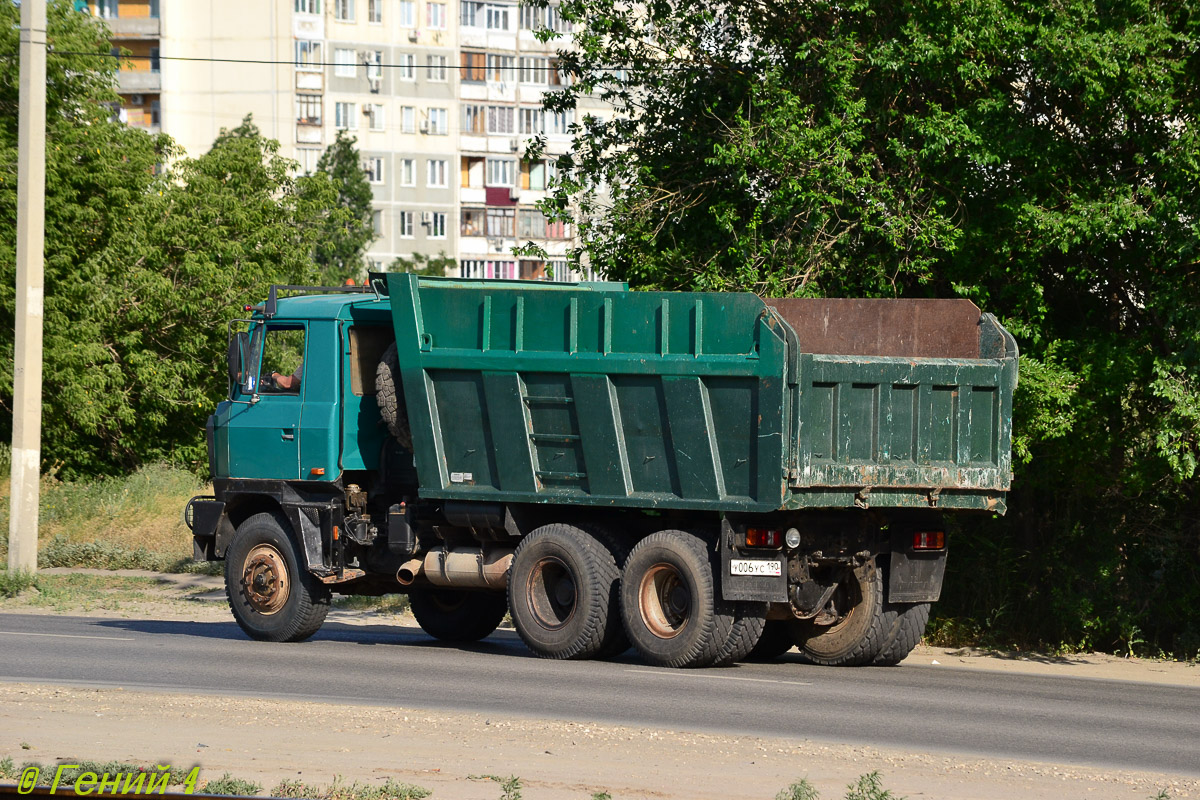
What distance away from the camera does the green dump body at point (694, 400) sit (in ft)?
38.8

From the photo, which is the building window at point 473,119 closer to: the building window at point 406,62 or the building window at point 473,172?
the building window at point 473,172

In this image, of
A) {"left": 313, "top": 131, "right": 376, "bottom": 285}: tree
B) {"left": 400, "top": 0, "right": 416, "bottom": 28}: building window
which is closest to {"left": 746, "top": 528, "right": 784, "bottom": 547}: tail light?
{"left": 313, "top": 131, "right": 376, "bottom": 285}: tree

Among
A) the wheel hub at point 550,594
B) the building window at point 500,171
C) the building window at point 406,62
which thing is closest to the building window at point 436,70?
the building window at point 406,62

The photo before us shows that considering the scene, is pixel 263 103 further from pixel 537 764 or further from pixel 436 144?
pixel 537 764

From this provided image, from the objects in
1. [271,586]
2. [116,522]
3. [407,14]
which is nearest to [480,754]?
[271,586]

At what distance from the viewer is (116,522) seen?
26703mm

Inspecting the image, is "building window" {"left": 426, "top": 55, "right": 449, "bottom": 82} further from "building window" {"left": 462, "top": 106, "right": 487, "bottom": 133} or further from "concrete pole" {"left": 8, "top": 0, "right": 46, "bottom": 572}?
"concrete pole" {"left": 8, "top": 0, "right": 46, "bottom": 572}

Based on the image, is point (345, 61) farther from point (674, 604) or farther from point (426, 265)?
point (674, 604)

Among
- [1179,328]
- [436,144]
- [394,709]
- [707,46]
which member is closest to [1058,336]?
[1179,328]

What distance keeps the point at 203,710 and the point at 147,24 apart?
216 feet

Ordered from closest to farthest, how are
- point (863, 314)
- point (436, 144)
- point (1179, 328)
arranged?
point (863, 314) < point (1179, 328) < point (436, 144)

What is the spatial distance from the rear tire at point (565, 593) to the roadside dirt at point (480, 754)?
9.26 ft

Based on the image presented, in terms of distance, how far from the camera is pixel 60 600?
19.1 meters

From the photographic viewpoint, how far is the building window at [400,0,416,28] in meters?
74.9
